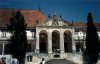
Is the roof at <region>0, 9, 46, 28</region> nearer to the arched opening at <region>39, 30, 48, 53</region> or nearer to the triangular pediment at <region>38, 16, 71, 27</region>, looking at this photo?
the arched opening at <region>39, 30, 48, 53</region>

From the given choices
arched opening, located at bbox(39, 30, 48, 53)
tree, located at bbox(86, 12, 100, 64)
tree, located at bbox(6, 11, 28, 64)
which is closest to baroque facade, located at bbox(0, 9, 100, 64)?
arched opening, located at bbox(39, 30, 48, 53)

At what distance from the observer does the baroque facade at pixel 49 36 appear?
47297 mm

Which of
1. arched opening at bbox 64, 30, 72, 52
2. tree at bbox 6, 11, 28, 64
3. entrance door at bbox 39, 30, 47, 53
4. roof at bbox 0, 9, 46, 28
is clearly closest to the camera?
tree at bbox 6, 11, 28, 64

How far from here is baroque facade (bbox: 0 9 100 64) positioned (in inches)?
1862

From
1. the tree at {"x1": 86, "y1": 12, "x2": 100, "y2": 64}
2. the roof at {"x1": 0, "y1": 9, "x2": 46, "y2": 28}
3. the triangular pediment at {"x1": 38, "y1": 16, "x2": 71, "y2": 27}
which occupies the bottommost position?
the tree at {"x1": 86, "y1": 12, "x2": 100, "y2": 64}

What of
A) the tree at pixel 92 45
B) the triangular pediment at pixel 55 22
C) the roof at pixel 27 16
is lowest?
the tree at pixel 92 45

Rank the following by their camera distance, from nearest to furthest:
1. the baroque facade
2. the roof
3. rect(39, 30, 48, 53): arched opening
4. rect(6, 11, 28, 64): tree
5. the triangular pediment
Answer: rect(6, 11, 28, 64): tree
the baroque facade
the triangular pediment
rect(39, 30, 48, 53): arched opening
the roof

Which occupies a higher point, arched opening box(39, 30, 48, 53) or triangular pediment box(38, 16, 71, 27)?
triangular pediment box(38, 16, 71, 27)

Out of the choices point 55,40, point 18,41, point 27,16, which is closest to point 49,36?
point 55,40

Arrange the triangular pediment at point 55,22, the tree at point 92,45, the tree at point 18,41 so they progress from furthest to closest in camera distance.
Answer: the triangular pediment at point 55,22 < the tree at point 92,45 < the tree at point 18,41

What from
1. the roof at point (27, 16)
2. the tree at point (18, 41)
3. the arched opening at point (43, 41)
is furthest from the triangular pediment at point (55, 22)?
the tree at point (18, 41)

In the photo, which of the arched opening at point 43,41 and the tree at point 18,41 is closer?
the tree at point 18,41

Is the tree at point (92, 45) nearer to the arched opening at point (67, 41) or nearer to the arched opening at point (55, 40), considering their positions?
the arched opening at point (67, 41)

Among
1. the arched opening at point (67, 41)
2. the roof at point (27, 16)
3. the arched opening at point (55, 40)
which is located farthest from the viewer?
the roof at point (27, 16)
